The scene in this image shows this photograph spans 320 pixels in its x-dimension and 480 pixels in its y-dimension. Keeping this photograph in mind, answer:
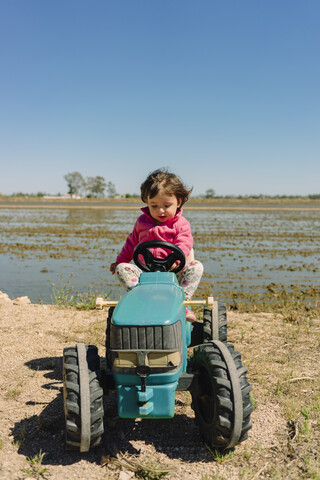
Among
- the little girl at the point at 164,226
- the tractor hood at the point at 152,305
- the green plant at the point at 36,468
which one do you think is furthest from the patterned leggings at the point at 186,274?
the green plant at the point at 36,468

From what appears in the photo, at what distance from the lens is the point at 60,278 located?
10.1 m

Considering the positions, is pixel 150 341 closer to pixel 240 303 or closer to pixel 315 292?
pixel 240 303

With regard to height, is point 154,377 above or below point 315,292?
above

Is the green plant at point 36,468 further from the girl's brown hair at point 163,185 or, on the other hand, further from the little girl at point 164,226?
the girl's brown hair at point 163,185

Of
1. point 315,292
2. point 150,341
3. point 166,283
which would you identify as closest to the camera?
point 150,341

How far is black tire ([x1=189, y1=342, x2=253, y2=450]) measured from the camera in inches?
104

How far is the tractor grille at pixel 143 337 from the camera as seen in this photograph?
259cm

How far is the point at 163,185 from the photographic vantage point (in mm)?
3848

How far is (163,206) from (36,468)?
235 centimetres

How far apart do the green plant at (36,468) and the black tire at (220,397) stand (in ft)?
3.62

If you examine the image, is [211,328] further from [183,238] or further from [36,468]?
[36,468]

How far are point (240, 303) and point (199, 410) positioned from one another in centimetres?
491

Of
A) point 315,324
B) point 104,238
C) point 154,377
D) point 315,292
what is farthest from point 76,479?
point 104,238

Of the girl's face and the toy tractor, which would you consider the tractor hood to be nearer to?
the toy tractor
